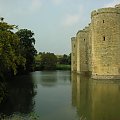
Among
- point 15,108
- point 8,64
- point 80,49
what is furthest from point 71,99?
point 80,49

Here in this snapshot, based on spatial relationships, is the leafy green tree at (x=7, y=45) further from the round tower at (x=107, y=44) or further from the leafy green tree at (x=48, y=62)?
the leafy green tree at (x=48, y=62)

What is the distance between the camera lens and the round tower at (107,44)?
31.2 metres

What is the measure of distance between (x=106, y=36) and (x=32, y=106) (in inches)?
671

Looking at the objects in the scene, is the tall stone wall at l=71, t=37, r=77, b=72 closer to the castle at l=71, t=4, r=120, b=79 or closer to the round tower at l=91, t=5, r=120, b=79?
the castle at l=71, t=4, r=120, b=79

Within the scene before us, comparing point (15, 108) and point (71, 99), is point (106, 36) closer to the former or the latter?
point (71, 99)

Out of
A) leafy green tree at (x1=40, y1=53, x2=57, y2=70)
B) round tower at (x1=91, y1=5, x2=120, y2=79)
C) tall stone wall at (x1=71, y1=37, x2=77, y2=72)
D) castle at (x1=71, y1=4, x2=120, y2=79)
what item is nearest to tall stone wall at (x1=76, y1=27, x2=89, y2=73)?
tall stone wall at (x1=71, y1=37, x2=77, y2=72)

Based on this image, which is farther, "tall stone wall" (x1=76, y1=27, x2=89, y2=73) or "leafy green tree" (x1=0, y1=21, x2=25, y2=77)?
"tall stone wall" (x1=76, y1=27, x2=89, y2=73)

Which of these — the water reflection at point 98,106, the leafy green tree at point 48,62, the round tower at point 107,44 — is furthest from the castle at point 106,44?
the leafy green tree at point 48,62

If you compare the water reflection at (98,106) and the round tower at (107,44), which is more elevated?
the round tower at (107,44)

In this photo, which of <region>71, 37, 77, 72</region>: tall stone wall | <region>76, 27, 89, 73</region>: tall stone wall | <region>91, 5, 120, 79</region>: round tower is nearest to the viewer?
<region>91, 5, 120, 79</region>: round tower

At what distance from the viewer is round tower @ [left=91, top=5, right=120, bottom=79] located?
102 ft

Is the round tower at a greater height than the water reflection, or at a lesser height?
greater

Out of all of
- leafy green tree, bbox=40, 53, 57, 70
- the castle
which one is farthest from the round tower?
leafy green tree, bbox=40, 53, 57, 70

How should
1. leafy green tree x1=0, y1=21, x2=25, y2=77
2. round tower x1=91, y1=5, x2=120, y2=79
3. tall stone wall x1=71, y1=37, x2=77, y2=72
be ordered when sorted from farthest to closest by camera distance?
tall stone wall x1=71, y1=37, x2=77, y2=72, round tower x1=91, y1=5, x2=120, y2=79, leafy green tree x1=0, y1=21, x2=25, y2=77
